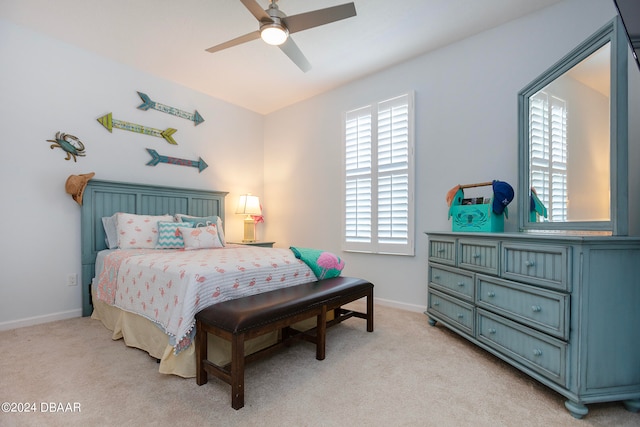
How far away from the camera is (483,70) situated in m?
2.78

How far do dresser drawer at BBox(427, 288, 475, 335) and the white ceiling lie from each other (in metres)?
2.40

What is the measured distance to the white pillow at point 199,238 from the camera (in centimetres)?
309

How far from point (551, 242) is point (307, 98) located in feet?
11.7

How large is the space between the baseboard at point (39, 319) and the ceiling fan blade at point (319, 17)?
11.1 ft

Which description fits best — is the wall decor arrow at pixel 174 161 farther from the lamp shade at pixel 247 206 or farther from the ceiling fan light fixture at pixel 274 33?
the ceiling fan light fixture at pixel 274 33

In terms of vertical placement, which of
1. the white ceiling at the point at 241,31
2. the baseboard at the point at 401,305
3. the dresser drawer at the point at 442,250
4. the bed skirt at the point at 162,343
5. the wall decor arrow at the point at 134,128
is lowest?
the baseboard at the point at 401,305

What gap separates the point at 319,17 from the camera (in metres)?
2.00

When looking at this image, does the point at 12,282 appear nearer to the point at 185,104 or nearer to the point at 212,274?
the point at 212,274

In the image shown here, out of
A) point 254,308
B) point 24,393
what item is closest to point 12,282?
point 24,393

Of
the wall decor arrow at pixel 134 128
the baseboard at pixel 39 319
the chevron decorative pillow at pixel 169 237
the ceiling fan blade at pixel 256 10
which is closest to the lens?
the ceiling fan blade at pixel 256 10

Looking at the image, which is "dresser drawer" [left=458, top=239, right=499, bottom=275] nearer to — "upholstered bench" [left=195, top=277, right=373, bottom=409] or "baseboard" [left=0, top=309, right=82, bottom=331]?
"upholstered bench" [left=195, top=277, right=373, bottom=409]

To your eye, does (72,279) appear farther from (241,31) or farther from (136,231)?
(241,31)

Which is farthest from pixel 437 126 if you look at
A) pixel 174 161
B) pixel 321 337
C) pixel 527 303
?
pixel 174 161

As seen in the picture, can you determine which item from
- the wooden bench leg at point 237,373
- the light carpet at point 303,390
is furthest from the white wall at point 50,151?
the wooden bench leg at point 237,373
